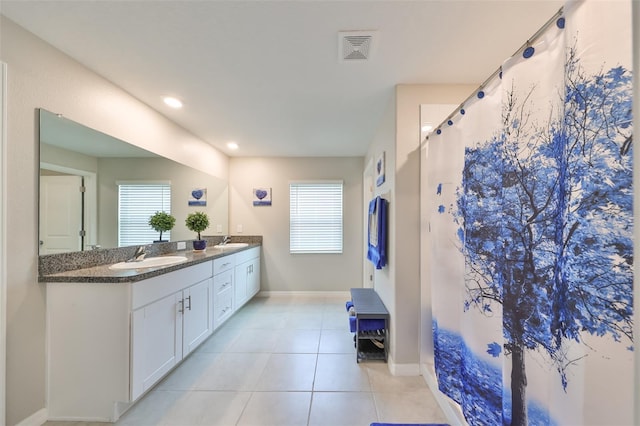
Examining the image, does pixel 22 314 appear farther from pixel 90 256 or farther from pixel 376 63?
pixel 376 63

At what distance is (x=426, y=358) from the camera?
6.88 ft

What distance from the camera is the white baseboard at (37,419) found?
149cm

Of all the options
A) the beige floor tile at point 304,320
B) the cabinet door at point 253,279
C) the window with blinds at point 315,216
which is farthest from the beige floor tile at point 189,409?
the window with blinds at point 315,216

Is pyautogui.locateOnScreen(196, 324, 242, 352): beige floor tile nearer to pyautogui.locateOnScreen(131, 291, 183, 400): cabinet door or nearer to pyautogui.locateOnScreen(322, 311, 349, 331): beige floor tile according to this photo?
pyautogui.locateOnScreen(131, 291, 183, 400): cabinet door


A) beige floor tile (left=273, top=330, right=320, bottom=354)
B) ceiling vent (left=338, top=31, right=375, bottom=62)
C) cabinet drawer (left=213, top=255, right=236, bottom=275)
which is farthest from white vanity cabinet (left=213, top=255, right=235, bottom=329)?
ceiling vent (left=338, top=31, right=375, bottom=62)

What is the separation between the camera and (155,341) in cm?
181

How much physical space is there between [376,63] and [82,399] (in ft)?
9.70

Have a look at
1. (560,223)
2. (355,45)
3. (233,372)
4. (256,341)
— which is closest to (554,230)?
(560,223)

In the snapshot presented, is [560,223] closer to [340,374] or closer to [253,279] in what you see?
[340,374]

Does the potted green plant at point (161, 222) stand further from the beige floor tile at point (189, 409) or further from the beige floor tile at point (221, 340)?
the beige floor tile at point (189, 409)

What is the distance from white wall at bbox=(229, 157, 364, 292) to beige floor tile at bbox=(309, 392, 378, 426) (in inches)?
99.8

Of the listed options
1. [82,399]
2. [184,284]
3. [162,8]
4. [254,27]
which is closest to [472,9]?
[254,27]

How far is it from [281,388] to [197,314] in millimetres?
1037

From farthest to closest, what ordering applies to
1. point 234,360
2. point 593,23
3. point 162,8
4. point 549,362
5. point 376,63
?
point 234,360, point 376,63, point 162,8, point 549,362, point 593,23
